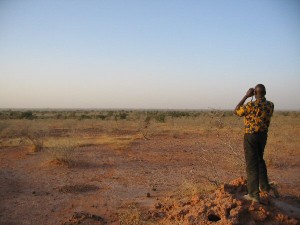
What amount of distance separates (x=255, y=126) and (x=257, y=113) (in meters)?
0.20

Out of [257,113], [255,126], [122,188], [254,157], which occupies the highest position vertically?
[257,113]

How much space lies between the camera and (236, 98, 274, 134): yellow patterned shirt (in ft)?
17.9

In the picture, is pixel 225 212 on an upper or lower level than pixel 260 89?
lower

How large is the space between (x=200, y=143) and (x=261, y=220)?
512 inches

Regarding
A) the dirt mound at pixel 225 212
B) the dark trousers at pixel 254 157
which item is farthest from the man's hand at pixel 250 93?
the dirt mound at pixel 225 212

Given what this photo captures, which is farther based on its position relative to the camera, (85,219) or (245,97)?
(85,219)

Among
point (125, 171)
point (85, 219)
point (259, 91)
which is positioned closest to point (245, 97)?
point (259, 91)

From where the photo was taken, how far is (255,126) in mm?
5461

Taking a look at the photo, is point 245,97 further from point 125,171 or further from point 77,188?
point 125,171

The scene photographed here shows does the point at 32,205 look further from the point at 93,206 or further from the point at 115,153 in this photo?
the point at 115,153

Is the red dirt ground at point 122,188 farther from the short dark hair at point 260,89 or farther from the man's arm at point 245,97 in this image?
the short dark hair at point 260,89

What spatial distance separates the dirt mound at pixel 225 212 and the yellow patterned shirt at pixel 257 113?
115 centimetres

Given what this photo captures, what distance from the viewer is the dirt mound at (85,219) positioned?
6.27 m

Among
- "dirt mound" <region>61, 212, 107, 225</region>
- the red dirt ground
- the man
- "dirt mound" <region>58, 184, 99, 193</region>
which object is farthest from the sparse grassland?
the man
